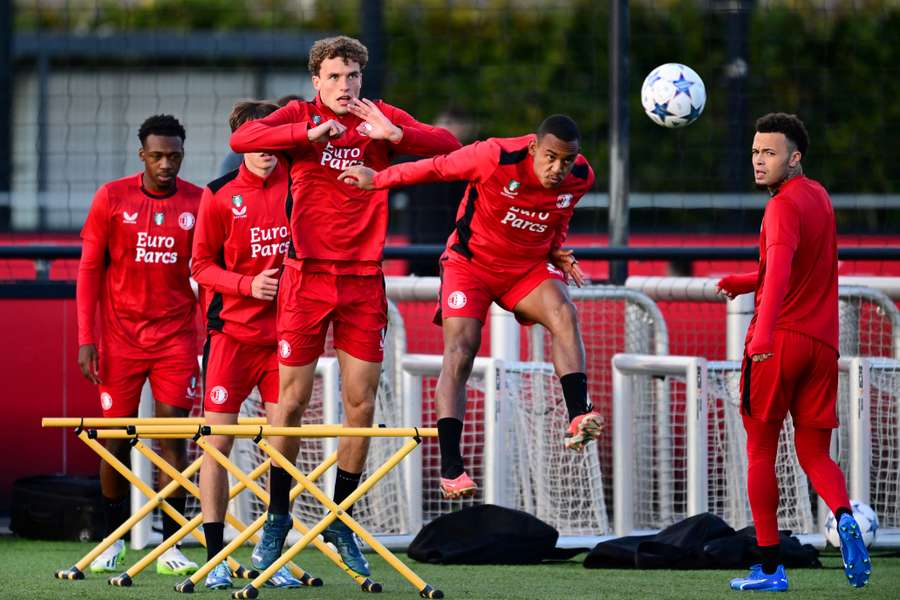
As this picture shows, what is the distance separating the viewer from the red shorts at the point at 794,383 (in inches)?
267

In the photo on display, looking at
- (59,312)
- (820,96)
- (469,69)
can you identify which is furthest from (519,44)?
(59,312)

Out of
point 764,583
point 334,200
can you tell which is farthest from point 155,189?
point 764,583

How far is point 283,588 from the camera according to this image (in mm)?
6883

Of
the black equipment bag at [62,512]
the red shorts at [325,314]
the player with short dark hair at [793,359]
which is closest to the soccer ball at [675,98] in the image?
the player with short dark hair at [793,359]

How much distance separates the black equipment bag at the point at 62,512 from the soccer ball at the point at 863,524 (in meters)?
3.71

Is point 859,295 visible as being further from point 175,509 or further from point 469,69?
point 469,69

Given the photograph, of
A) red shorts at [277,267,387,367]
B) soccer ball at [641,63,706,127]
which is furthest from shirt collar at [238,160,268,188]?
soccer ball at [641,63,706,127]

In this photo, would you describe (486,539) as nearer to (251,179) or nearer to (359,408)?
(359,408)

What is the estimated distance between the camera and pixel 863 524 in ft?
25.8

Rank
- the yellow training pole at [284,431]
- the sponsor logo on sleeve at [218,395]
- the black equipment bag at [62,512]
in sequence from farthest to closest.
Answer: the black equipment bag at [62,512] → the sponsor logo on sleeve at [218,395] → the yellow training pole at [284,431]

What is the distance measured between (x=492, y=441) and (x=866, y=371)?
6.37ft

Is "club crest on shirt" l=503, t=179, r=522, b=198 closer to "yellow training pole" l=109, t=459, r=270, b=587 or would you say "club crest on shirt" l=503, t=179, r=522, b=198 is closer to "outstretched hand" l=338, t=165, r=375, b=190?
"outstretched hand" l=338, t=165, r=375, b=190

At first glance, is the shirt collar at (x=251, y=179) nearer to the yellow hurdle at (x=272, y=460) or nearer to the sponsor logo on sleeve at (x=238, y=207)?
the sponsor logo on sleeve at (x=238, y=207)

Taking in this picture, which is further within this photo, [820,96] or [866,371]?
[820,96]
